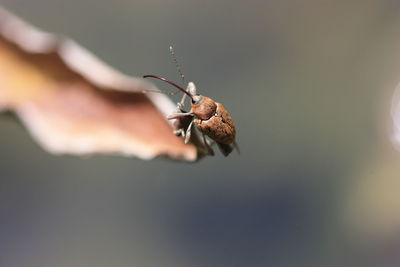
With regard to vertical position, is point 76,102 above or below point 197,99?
below

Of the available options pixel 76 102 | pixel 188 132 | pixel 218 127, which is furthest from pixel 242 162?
pixel 76 102

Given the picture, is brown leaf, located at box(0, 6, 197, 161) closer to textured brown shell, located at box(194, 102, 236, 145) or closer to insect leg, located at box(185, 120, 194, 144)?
insect leg, located at box(185, 120, 194, 144)

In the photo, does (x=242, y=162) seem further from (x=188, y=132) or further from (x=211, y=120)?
(x=188, y=132)

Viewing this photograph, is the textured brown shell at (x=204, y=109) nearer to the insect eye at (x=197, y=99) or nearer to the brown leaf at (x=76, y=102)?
the insect eye at (x=197, y=99)

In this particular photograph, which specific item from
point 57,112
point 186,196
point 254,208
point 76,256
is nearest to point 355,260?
point 254,208

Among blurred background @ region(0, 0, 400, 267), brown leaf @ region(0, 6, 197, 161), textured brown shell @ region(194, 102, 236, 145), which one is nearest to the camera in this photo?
brown leaf @ region(0, 6, 197, 161)

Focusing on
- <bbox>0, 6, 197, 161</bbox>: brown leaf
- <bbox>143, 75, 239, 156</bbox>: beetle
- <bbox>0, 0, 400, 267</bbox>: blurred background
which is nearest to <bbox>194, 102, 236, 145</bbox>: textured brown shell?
<bbox>143, 75, 239, 156</bbox>: beetle
